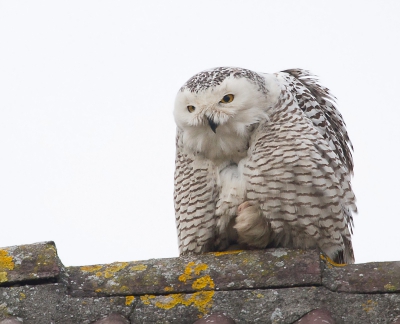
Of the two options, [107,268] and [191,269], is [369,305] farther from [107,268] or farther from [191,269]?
[107,268]

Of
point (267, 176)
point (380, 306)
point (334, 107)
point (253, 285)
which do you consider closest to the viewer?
point (380, 306)

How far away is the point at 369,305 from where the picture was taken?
306 centimetres

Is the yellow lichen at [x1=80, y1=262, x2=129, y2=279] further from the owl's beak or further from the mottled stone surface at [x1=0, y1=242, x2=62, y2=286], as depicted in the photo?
the owl's beak

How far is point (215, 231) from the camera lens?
168 inches

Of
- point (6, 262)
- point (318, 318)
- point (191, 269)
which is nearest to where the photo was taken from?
point (318, 318)

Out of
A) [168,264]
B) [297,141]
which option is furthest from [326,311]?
[297,141]

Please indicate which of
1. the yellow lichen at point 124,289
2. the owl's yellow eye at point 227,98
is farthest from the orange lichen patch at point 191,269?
the owl's yellow eye at point 227,98

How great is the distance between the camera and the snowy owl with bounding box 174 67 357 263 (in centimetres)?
395

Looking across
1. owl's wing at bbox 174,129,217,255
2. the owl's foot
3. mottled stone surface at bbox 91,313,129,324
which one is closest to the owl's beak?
owl's wing at bbox 174,129,217,255

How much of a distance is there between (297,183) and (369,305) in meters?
1.01

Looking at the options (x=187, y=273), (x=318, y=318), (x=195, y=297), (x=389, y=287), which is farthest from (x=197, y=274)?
(x=389, y=287)

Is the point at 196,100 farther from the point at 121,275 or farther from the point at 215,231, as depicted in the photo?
the point at 121,275

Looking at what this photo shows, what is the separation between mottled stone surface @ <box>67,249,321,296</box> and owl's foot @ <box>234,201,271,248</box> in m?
0.44

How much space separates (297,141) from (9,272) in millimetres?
1709
